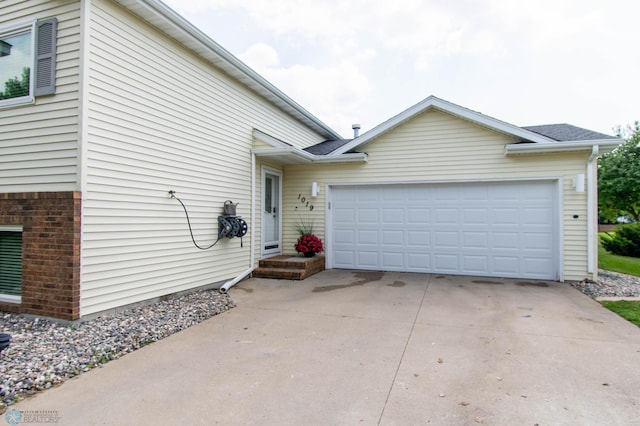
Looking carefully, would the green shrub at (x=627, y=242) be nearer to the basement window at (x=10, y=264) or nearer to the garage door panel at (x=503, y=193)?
the garage door panel at (x=503, y=193)

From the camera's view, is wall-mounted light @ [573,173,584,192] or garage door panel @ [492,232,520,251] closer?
wall-mounted light @ [573,173,584,192]

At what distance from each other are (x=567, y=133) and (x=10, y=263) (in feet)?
34.5

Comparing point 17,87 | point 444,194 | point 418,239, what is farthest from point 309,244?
point 17,87

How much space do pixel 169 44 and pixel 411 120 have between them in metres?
5.45

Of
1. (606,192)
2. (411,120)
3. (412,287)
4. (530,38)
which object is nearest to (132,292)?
(412,287)

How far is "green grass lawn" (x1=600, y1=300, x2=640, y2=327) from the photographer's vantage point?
15.8 ft

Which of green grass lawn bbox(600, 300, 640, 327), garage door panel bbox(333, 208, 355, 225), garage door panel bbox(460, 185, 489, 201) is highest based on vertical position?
garage door panel bbox(460, 185, 489, 201)

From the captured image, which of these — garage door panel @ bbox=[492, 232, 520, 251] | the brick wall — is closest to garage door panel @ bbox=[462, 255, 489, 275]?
garage door panel @ bbox=[492, 232, 520, 251]

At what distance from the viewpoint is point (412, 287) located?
6.92 metres

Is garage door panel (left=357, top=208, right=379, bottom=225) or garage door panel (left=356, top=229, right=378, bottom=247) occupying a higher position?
garage door panel (left=357, top=208, right=379, bottom=225)

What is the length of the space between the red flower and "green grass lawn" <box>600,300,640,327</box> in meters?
5.60

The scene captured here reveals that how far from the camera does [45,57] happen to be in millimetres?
4594

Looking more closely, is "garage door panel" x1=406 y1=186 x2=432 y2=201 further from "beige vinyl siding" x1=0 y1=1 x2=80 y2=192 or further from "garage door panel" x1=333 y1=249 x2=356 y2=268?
"beige vinyl siding" x1=0 y1=1 x2=80 y2=192

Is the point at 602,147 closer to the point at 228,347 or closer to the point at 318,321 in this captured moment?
the point at 318,321
